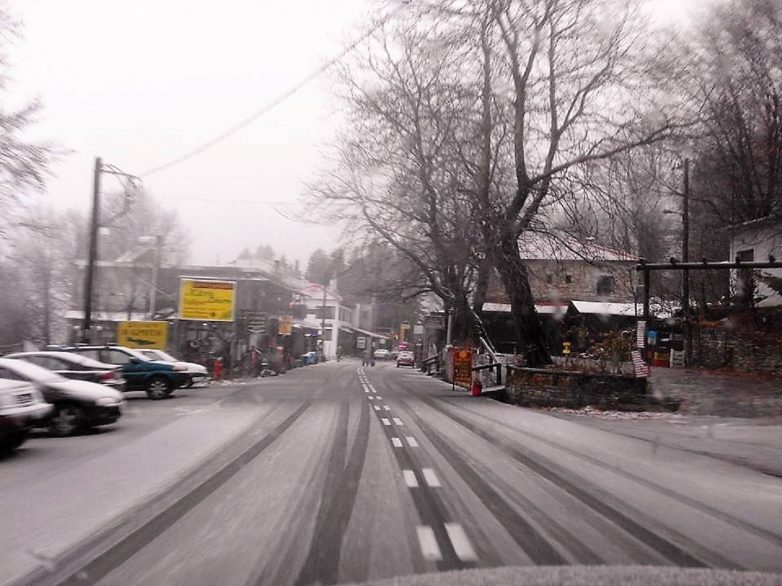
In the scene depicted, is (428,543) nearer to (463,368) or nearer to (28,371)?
(28,371)

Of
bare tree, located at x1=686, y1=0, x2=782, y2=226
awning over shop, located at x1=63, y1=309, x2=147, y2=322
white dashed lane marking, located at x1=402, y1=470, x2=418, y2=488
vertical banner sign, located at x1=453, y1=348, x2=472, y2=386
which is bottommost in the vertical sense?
white dashed lane marking, located at x1=402, y1=470, x2=418, y2=488

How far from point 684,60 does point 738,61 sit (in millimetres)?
1478

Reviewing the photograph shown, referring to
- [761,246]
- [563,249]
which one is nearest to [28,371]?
[563,249]

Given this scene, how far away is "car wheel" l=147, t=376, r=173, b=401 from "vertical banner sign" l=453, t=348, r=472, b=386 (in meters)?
11.2

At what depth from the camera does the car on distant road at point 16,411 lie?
32.1 feet

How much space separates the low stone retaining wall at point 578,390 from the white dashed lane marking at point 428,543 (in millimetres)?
15622

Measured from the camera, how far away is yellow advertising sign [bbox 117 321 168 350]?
30.2 meters

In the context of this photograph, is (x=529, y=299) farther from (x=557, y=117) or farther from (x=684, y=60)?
(x=684, y=60)

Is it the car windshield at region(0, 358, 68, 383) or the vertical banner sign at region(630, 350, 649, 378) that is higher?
the vertical banner sign at region(630, 350, 649, 378)

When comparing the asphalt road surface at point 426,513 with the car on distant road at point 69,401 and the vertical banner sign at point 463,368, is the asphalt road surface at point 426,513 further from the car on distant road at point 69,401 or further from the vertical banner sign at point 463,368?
the vertical banner sign at point 463,368

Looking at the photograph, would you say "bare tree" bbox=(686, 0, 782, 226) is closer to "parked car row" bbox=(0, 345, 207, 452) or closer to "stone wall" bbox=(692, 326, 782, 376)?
"stone wall" bbox=(692, 326, 782, 376)

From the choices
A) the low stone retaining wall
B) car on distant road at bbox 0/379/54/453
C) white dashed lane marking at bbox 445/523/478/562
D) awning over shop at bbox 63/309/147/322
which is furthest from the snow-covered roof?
awning over shop at bbox 63/309/147/322

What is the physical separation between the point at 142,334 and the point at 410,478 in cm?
2394

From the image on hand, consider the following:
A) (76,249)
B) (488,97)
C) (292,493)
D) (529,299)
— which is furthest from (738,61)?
(76,249)
